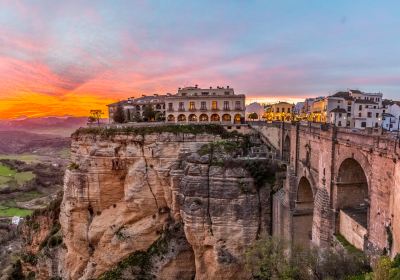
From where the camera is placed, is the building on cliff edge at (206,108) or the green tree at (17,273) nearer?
the green tree at (17,273)

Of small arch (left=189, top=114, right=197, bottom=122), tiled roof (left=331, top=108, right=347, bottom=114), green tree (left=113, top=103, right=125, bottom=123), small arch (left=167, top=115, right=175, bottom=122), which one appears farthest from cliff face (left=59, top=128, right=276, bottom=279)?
tiled roof (left=331, top=108, right=347, bottom=114)

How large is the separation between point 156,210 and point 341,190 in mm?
22356

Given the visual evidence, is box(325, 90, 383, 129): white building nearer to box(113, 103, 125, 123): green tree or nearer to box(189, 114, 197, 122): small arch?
box(189, 114, 197, 122): small arch

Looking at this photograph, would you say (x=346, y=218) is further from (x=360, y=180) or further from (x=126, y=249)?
(x=126, y=249)

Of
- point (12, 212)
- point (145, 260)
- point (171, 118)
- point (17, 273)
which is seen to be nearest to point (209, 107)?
point (171, 118)

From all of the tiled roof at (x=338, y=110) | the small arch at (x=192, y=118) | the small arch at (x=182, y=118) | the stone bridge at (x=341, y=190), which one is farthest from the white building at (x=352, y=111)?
the stone bridge at (x=341, y=190)

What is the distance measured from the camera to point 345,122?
6344cm

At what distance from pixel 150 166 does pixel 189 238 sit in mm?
9440

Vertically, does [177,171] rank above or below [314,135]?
below

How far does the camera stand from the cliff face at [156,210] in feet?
107

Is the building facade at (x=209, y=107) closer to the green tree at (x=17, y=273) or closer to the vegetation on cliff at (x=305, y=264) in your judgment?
the green tree at (x=17, y=273)

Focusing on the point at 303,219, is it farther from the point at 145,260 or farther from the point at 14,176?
the point at 14,176

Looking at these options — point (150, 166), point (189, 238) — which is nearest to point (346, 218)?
point (189, 238)

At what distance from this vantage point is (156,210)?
127ft
